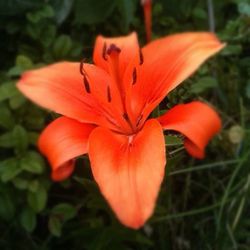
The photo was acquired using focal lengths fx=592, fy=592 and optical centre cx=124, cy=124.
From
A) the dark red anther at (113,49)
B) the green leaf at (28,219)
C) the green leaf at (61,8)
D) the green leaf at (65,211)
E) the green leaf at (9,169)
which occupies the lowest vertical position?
the green leaf at (65,211)

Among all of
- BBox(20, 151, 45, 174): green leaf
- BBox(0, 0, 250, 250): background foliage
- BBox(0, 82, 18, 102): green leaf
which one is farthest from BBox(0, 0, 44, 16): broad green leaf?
BBox(20, 151, 45, 174): green leaf

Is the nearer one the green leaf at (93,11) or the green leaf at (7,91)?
the green leaf at (7,91)

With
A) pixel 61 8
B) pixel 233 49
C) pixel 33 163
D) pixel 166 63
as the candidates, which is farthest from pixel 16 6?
pixel 166 63

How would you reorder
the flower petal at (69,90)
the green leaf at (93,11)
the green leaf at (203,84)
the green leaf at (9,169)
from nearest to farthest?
the flower petal at (69,90)
the green leaf at (9,169)
the green leaf at (203,84)
the green leaf at (93,11)

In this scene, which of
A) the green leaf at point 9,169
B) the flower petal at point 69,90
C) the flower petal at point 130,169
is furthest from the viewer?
the green leaf at point 9,169

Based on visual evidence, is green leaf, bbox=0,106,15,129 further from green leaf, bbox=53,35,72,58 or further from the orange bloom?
the orange bloom


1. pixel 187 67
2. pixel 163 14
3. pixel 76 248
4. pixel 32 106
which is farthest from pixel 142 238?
pixel 163 14

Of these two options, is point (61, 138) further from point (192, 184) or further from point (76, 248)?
point (192, 184)

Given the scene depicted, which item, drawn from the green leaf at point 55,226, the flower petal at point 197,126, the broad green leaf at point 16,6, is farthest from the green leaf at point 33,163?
the flower petal at point 197,126

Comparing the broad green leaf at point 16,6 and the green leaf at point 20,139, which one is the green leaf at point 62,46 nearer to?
the broad green leaf at point 16,6
